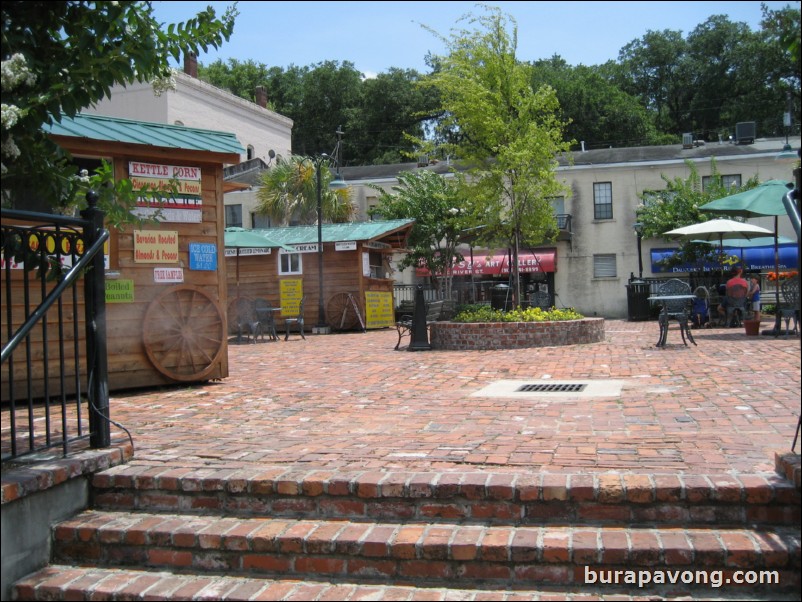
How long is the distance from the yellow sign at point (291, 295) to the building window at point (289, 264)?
0.93 feet

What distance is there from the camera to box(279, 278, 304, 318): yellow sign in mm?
22469

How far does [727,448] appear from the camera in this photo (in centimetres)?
441

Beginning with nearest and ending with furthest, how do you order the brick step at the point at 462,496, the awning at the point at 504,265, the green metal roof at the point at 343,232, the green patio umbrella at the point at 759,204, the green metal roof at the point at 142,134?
the brick step at the point at 462,496, the green metal roof at the point at 142,134, the green patio umbrella at the point at 759,204, the green metal roof at the point at 343,232, the awning at the point at 504,265

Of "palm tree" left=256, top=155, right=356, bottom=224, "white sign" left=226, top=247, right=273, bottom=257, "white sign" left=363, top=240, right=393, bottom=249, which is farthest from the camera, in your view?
"palm tree" left=256, top=155, right=356, bottom=224

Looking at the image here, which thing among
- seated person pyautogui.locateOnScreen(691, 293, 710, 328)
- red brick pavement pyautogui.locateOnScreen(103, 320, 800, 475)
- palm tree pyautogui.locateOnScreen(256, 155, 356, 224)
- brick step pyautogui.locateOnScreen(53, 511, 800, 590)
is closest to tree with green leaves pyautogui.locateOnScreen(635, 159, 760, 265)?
seated person pyautogui.locateOnScreen(691, 293, 710, 328)

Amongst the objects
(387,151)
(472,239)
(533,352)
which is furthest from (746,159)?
(387,151)

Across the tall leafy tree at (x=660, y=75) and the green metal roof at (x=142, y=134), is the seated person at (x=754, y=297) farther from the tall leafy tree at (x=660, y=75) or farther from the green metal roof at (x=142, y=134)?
the tall leafy tree at (x=660, y=75)

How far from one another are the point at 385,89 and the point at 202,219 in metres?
51.6

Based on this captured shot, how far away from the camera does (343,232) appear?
22984mm

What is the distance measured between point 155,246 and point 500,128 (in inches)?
323

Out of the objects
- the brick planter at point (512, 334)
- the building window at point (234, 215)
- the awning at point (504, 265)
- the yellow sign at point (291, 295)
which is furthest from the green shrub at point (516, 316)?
the building window at point (234, 215)

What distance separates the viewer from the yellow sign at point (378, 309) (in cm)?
2225

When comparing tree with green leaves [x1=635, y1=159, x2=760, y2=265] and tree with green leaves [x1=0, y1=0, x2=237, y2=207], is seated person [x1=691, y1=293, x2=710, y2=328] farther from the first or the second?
tree with green leaves [x1=0, y1=0, x2=237, y2=207]

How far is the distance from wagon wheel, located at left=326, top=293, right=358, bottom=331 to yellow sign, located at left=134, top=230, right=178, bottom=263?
14.0 m
